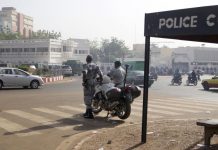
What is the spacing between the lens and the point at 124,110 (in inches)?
442

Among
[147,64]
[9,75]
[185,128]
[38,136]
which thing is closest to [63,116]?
[38,136]

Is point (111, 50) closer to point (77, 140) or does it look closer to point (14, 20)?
point (14, 20)

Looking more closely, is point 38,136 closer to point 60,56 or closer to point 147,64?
point 147,64

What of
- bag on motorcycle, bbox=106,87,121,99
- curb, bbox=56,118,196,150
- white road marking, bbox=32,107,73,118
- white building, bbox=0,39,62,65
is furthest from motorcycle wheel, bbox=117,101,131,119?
white building, bbox=0,39,62,65

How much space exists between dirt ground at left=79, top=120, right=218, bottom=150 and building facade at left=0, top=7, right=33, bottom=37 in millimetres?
133750

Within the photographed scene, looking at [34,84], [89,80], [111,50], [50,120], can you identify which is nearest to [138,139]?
[50,120]

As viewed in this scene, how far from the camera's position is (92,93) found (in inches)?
473

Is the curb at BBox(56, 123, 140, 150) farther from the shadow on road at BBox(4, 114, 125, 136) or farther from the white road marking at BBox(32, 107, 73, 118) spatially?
the white road marking at BBox(32, 107, 73, 118)

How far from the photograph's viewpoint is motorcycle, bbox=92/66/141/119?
36.9 ft

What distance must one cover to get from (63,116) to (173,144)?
5.10 m

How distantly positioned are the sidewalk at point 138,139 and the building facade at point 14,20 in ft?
439

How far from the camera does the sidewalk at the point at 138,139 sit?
755cm

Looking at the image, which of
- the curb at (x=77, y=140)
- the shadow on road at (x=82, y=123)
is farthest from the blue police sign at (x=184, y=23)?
the shadow on road at (x=82, y=123)

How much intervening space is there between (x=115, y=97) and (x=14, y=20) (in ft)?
466
